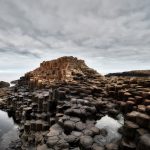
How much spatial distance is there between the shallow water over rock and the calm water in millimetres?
7753

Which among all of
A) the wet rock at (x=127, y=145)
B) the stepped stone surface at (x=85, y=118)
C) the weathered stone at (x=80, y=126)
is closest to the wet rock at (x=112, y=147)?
the stepped stone surface at (x=85, y=118)

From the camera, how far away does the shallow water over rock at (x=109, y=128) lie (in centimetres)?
744

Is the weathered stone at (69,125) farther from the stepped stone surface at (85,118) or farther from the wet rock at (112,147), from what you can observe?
the wet rock at (112,147)

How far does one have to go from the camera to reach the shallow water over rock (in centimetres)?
744

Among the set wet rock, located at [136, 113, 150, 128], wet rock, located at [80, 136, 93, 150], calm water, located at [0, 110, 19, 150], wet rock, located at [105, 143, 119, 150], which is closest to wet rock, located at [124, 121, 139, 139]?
wet rock, located at [136, 113, 150, 128]

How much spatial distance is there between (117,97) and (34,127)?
647 centimetres

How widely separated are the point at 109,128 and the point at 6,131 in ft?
37.3

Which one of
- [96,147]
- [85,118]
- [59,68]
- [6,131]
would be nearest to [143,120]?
[96,147]

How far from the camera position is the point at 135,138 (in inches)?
244

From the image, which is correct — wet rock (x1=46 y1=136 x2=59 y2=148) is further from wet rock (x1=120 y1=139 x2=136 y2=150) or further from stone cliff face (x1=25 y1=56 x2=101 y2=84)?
stone cliff face (x1=25 y1=56 x2=101 y2=84)

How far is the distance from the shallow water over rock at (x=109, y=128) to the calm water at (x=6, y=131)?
7.75 metres

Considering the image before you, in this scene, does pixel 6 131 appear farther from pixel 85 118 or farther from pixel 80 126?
pixel 80 126

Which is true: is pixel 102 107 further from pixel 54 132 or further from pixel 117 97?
pixel 54 132

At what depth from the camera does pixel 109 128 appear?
8.57 metres
